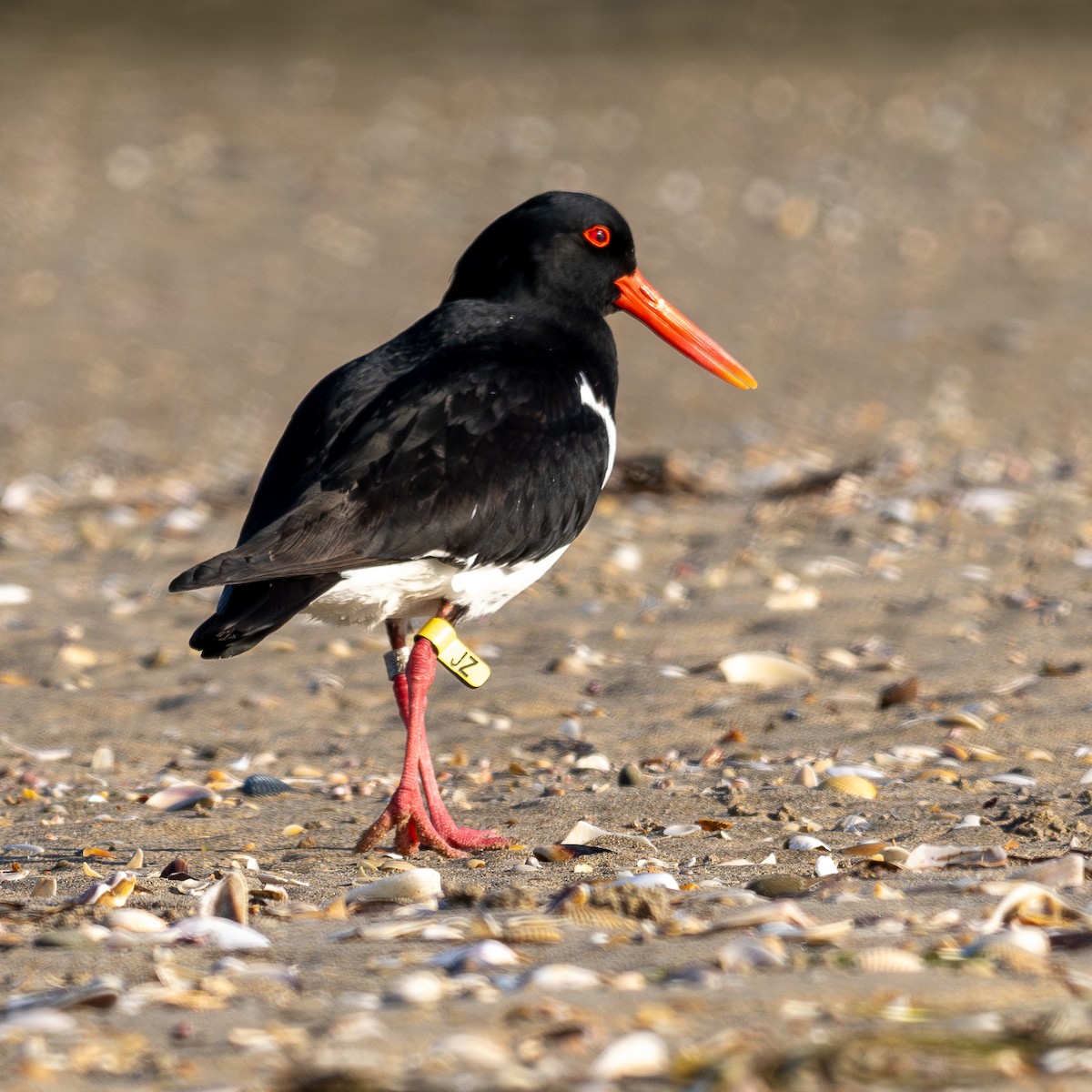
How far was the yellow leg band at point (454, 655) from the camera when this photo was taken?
14.8 feet

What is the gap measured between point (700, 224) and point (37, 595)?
7937 millimetres

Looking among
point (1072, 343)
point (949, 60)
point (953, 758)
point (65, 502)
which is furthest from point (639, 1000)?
point (949, 60)

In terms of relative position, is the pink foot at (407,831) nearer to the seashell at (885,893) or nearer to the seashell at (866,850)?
the seashell at (866,850)

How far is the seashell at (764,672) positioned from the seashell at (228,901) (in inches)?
103

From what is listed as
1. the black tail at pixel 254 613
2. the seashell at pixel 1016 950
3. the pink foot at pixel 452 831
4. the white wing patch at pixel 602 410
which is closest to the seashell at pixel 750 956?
the seashell at pixel 1016 950

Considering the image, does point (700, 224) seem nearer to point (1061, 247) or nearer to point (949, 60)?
point (1061, 247)

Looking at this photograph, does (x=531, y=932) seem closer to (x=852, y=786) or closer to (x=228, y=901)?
(x=228, y=901)

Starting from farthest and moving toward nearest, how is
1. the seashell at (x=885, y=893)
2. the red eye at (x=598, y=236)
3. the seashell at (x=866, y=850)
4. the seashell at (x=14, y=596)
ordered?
the seashell at (x=14, y=596)
the red eye at (x=598, y=236)
the seashell at (x=866, y=850)
the seashell at (x=885, y=893)

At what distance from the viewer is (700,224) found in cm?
1367

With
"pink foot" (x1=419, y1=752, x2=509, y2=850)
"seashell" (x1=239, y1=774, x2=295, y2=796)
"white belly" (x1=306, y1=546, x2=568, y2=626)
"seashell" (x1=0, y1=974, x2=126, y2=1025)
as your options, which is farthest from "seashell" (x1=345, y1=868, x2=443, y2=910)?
"seashell" (x1=239, y1=774, x2=295, y2=796)

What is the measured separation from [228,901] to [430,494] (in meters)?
1.27

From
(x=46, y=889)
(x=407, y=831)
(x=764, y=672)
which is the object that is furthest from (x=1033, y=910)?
(x=764, y=672)

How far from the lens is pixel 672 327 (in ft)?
19.0

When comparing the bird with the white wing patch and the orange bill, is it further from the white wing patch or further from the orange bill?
the orange bill
